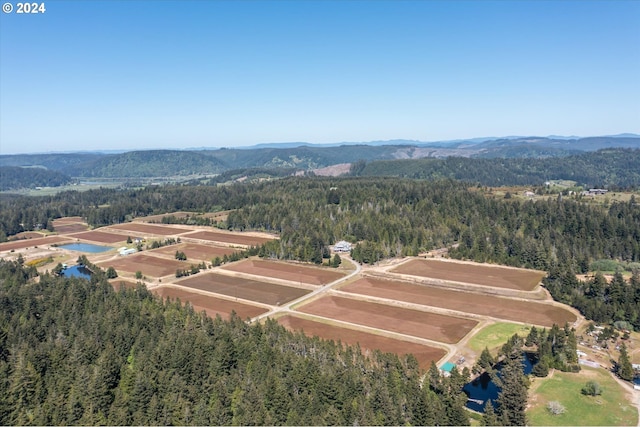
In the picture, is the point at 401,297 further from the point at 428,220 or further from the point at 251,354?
the point at 428,220

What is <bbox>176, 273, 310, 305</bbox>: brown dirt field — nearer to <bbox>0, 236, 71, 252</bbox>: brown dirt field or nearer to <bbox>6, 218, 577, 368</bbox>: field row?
<bbox>6, 218, 577, 368</bbox>: field row

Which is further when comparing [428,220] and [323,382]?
[428,220]

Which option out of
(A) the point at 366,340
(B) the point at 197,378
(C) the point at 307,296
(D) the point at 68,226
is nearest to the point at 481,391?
(A) the point at 366,340

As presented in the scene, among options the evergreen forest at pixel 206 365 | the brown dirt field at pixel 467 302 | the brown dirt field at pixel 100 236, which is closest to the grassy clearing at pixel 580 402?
the evergreen forest at pixel 206 365

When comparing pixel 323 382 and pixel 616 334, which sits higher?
pixel 323 382

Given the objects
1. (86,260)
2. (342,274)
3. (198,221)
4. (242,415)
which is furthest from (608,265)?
(198,221)

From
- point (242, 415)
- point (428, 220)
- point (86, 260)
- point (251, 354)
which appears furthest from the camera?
point (428, 220)

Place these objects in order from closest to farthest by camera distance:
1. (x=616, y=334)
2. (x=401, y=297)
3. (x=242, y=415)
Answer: (x=242, y=415)
(x=616, y=334)
(x=401, y=297)
